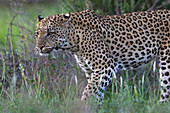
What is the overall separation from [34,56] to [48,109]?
9.63 ft

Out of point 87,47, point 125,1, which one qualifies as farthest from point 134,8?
point 87,47

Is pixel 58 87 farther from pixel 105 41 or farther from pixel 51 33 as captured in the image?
pixel 105 41

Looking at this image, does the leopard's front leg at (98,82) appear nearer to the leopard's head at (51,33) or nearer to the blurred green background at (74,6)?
the leopard's head at (51,33)

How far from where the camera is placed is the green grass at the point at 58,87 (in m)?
4.69

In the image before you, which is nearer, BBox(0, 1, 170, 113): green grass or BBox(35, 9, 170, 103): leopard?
BBox(0, 1, 170, 113): green grass

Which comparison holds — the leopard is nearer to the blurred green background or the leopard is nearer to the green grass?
the green grass

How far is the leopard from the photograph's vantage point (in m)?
5.90

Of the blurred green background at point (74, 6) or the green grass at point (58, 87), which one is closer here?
the green grass at point (58, 87)

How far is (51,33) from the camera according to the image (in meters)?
5.90

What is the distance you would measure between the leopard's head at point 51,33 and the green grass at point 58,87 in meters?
0.53

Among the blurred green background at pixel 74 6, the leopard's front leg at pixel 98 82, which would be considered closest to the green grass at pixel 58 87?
the blurred green background at pixel 74 6

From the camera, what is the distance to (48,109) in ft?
15.5

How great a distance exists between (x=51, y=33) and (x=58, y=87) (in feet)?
2.98

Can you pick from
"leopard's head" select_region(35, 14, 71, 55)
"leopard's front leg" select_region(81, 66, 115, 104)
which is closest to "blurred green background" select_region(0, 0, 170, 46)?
"leopard's head" select_region(35, 14, 71, 55)
